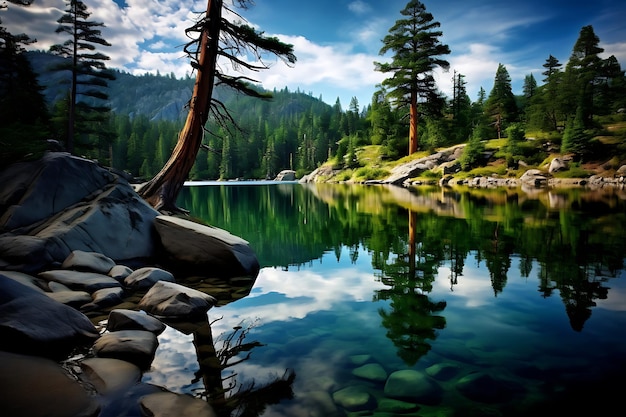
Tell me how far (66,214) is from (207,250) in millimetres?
3241

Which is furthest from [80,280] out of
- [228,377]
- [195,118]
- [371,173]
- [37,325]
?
[371,173]

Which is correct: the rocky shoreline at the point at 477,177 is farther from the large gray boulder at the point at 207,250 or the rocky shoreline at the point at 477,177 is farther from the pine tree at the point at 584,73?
the large gray boulder at the point at 207,250

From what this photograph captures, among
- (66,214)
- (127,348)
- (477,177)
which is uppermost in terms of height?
(477,177)

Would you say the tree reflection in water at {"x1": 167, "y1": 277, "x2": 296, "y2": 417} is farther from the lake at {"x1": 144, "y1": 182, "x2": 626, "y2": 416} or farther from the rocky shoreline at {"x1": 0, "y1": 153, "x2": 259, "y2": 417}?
the rocky shoreline at {"x1": 0, "y1": 153, "x2": 259, "y2": 417}

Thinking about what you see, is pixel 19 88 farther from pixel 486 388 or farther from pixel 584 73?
pixel 584 73

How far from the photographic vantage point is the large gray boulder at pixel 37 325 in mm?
3332

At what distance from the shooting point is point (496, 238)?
32.6ft

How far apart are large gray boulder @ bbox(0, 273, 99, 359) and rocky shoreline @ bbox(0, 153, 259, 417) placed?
1 centimetres

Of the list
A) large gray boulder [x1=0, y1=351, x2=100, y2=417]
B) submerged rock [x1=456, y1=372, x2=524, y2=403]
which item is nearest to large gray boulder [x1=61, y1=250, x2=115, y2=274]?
large gray boulder [x1=0, y1=351, x2=100, y2=417]

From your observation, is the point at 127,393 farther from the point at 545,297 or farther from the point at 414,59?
the point at 414,59

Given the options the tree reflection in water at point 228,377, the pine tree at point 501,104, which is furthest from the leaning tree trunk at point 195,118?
the pine tree at point 501,104

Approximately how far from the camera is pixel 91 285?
5.62m

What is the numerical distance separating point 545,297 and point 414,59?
44.8 meters

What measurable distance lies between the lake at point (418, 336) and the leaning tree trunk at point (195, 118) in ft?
17.3
